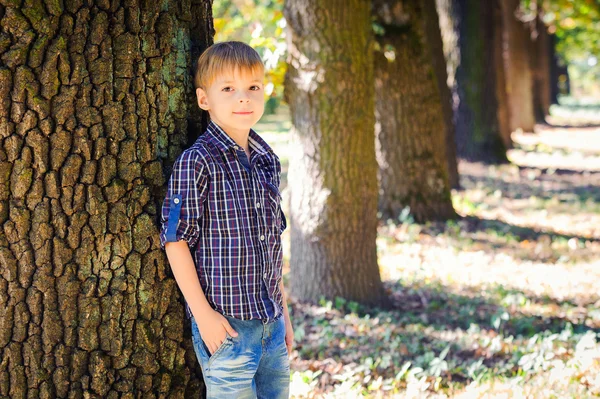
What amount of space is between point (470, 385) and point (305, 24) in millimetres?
3390

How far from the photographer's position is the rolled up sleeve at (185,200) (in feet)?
8.48

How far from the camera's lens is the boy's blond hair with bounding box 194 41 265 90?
272 cm

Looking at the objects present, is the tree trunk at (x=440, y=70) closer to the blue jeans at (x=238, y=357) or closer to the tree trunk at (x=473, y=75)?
the tree trunk at (x=473, y=75)

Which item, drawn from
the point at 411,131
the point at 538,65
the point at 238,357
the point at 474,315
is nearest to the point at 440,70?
the point at 411,131

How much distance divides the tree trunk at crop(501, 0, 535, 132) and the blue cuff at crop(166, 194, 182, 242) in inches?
793

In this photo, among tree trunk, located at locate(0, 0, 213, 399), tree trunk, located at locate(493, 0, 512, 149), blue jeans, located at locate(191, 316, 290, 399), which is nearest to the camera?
tree trunk, located at locate(0, 0, 213, 399)

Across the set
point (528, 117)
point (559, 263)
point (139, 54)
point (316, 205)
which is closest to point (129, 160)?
point (139, 54)

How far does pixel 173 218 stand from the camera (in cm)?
259

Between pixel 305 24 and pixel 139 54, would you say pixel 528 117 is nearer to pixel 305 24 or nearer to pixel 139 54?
pixel 305 24

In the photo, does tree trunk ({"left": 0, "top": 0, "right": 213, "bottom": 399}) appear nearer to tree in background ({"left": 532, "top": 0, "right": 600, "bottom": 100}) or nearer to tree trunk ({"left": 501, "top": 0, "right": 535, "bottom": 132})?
tree trunk ({"left": 501, "top": 0, "right": 535, "bottom": 132})

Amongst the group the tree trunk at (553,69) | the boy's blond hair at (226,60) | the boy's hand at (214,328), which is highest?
the tree trunk at (553,69)

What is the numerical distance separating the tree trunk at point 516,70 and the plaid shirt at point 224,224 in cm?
1988

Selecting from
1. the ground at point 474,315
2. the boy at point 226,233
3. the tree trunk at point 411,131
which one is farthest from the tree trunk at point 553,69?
the boy at point 226,233

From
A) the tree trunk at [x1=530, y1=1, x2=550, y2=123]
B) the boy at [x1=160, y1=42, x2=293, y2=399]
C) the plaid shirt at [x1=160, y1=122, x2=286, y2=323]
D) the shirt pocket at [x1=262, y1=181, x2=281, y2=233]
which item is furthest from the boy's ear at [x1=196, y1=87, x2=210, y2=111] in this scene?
the tree trunk at [x1=530, y1=1, x2=550, y2=123]
